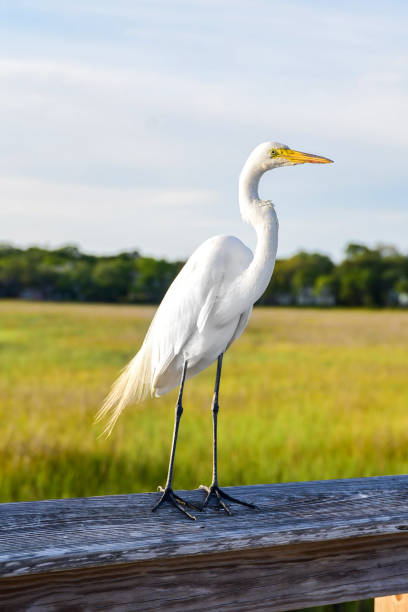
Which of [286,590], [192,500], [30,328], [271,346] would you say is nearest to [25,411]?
[192,500]

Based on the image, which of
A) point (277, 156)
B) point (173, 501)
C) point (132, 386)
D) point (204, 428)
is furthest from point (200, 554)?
point (204, 428)

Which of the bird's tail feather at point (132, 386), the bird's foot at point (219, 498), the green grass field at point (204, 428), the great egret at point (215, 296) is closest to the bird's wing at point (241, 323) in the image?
the great egret at point (215, 296)

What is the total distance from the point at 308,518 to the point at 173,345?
0.47 meters

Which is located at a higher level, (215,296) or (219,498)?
(215,296)

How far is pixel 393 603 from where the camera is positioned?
1.60m

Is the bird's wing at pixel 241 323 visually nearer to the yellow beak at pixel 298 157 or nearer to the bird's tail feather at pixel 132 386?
the bird's tail feather at pixel 132 386

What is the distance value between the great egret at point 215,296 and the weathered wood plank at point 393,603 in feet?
1.56

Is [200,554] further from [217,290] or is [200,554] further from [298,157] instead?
[298,157]

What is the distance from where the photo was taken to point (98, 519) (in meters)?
1.30

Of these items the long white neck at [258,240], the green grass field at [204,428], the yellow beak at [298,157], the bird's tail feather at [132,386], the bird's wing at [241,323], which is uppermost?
the yellow beak at [298,157]

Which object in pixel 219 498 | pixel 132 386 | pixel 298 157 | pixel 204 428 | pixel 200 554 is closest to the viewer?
pixel 200 554

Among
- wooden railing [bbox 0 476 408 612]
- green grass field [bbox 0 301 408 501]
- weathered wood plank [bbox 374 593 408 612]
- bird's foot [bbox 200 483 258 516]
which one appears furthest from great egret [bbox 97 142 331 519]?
green grass field [bbox 0 301 408 501]

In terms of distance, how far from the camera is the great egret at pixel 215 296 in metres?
1.35

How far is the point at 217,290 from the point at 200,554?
1.76ft
